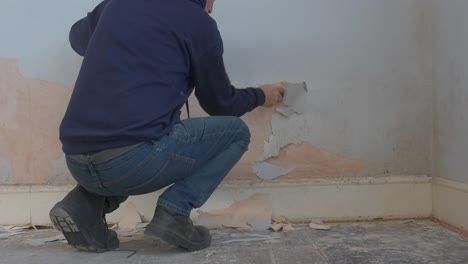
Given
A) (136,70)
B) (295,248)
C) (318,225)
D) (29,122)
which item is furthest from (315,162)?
(29,122)

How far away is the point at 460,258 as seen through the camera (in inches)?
55.7

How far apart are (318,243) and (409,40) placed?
0.87m

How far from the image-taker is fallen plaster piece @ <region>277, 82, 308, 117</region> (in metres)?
1.95

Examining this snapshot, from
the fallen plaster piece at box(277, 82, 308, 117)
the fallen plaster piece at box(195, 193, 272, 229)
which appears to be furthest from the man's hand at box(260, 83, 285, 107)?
the fallen plaster piece at box(195, 193, 272, 229)

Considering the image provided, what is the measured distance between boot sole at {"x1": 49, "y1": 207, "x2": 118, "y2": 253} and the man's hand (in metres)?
0.78

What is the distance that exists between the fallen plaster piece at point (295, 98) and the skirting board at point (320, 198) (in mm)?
274

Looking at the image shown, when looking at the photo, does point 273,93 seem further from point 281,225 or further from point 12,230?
point 12,230

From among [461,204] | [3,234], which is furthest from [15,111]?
[461,204]

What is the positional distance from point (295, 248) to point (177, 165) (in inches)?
17.7

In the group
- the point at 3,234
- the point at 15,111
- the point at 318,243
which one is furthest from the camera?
the point at 15,111

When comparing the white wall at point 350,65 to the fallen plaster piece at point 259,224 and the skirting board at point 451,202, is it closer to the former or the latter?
the skirting board at point 451,202

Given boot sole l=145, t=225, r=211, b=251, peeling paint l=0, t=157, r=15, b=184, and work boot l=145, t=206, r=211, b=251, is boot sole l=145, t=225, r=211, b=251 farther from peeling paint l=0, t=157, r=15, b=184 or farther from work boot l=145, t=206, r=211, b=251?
peeling paint l=0, t=157, r=15, b=184

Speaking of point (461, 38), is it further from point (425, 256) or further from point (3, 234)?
point (3, 234)

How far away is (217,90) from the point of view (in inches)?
61.5
